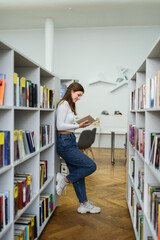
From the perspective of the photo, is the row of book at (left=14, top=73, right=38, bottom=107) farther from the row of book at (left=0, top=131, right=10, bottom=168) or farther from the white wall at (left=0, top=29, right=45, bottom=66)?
the white wall at (left=0, top=29, right=45, bottom=66)

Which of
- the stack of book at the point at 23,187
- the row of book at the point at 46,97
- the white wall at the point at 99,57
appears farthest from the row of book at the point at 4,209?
the white wall at the point at 99,57

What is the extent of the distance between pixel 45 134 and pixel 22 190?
30.7 inches

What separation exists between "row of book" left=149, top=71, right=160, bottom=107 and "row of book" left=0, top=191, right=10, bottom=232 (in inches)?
46.5

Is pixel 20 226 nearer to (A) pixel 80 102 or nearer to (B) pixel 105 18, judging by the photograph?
(A) pixel 80 102

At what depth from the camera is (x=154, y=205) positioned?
1596mm

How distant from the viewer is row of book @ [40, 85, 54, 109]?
8.07 ft

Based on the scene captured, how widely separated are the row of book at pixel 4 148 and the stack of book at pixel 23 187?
348mm

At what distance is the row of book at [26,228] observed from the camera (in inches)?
73.8

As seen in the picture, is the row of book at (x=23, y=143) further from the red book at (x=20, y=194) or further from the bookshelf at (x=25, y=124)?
the red book at (x=20, y=194)

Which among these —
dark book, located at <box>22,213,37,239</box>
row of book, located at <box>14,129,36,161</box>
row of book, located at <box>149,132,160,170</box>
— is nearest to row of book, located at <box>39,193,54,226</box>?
dark book, located at <box>22,213,37,239</box>

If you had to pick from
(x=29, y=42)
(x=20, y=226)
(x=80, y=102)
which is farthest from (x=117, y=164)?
(x=29, y=42)

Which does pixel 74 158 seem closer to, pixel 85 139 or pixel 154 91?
pixel 154 91

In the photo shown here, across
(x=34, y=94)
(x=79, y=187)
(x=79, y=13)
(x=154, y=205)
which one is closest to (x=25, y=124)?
(x=34, y=94)

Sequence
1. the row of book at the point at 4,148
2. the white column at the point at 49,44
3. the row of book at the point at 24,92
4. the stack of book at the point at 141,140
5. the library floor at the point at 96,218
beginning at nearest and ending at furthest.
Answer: the row of book at the point at 4,148
the row of book at the point at 24,92
the stack of book at the point at 141,140
the library floor at the point at 96,218
the white column at the point at 49,44
